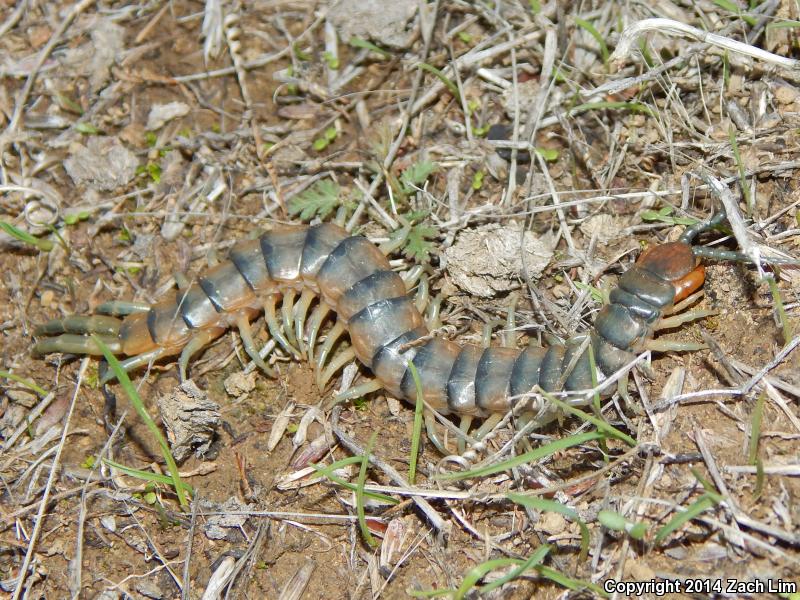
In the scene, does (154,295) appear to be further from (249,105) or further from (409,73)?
(409,73)

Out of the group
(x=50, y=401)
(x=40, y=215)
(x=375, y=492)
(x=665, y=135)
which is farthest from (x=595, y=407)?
(x=40, y=215)

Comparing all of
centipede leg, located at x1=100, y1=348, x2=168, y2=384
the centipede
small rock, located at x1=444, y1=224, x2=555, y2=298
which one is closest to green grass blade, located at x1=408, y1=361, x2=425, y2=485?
the centipede

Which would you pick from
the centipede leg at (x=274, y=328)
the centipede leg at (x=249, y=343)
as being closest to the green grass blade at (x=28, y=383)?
the centipede leg at (x=249, y=343)

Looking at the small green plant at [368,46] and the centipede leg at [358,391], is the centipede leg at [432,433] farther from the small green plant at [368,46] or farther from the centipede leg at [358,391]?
the small green plant at [368,46]

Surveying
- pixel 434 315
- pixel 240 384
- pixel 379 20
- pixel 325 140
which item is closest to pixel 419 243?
pixel 434 315

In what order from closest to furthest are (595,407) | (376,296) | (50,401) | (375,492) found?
(595,407)
(375,492)
(376,296)
(50,401)

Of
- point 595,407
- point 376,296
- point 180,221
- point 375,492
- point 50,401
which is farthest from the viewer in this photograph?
point 180,221

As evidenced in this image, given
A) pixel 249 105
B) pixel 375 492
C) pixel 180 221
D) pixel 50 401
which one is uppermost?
pixel 249 105

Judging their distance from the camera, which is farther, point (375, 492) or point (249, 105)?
point (249, 105)
